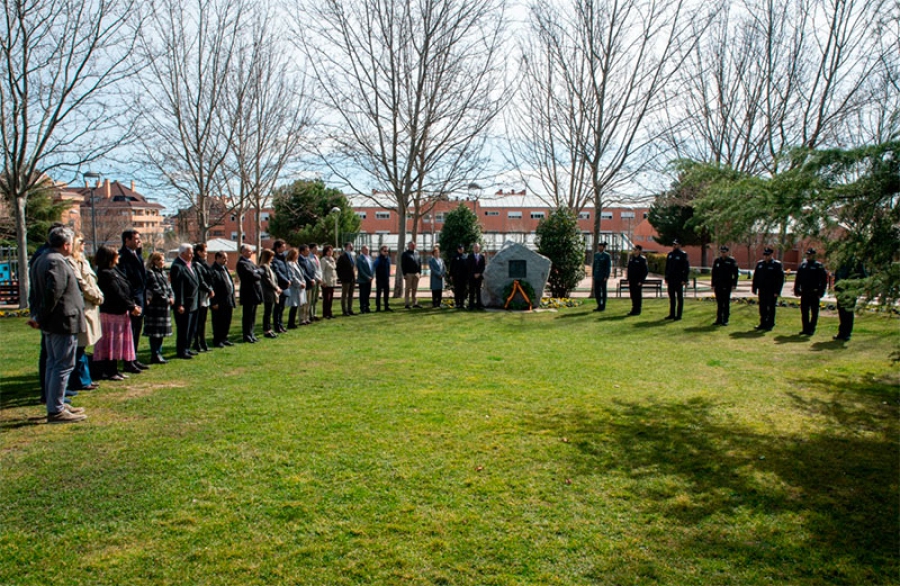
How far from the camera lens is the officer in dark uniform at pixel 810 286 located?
1190 cm

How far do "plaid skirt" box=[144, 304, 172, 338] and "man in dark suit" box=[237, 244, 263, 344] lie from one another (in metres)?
2.07

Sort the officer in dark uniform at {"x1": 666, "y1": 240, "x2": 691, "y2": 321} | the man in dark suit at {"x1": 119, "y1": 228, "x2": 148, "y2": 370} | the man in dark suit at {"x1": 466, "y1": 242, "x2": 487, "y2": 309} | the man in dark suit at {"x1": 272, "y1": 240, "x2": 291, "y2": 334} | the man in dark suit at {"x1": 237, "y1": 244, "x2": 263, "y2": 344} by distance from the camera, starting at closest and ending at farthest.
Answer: the man in dark suit at {"x1": 119, "y1": 228, "x2": 148, "y2": 370} < the man in dark suit at {"x1": 237, "y1": 244, "x2": 263, "y2": 344} < the man in dark suit at {"x1": 272, "y1": 240, "x2": 291, "y2": 334} < the officer in dark uniform at {"x1": 666, "y1": 240, "x2": 691, "y2": 321} < the man in dark suit at {"x1": 466, "y1": 242, "x2": 487, "y2": 309}

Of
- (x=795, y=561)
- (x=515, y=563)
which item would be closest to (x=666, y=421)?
(x=795, y=561)

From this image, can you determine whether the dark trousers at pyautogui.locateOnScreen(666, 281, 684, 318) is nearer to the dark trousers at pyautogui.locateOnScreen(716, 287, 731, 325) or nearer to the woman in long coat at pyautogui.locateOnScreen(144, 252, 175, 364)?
the dark trousers at pyautogui.locateOnScreen(716, 287, 731, 325)

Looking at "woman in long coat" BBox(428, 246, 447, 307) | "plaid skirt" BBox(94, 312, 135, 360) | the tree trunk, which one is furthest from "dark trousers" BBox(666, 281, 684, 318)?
the tree trunk

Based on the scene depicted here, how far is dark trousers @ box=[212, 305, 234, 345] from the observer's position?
1013 cm

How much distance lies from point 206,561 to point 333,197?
141 feet

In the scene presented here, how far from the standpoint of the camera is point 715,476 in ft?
15.0

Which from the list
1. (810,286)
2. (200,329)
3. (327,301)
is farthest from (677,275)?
(200,329)

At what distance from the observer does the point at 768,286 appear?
1284 centimetres

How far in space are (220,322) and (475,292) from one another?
827 cm

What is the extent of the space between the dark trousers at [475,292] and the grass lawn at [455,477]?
829cm

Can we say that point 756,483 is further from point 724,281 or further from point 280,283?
point 724,281

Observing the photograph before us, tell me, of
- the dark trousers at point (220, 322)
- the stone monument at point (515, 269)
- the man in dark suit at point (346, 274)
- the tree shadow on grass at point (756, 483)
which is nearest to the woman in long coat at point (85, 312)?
the dark trousers at point (220, 322)
